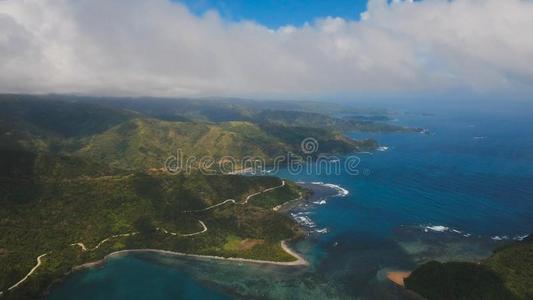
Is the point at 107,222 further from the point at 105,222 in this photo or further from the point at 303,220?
the point at 303,220

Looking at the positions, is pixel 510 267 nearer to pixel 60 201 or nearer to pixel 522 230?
pixel 522 230

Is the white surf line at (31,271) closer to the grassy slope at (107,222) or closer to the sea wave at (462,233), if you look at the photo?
the grassy slope at (107,222)

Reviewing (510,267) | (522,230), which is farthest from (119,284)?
(522,230)

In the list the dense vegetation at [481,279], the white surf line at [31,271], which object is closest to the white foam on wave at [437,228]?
the dense vegetation at [481,279]

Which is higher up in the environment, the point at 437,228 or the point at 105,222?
the point at 105,222

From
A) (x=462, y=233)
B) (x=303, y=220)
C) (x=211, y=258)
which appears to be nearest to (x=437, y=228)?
(x=462, y=233)

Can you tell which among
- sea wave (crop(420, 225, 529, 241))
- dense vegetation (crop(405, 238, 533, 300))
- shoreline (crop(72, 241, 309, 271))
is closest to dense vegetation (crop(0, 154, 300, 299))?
shoreline (crop(72, 241, 309, 271))

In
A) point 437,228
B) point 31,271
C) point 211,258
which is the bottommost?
point 211,258

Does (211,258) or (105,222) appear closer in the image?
(211,258)

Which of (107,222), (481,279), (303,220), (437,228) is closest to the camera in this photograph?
(481,279)
